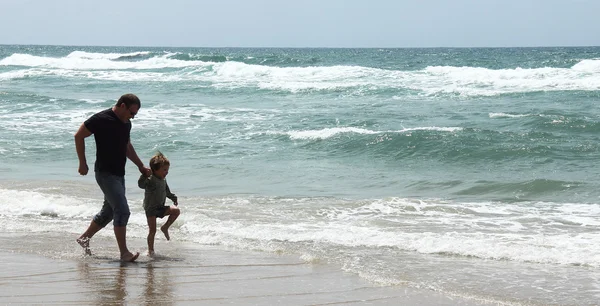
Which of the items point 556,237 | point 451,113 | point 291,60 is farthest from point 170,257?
point 291,60

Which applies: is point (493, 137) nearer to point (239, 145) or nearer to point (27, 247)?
point (239, 145)

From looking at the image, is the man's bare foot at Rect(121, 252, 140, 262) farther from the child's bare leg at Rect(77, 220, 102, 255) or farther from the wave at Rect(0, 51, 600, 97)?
the wave at Rect(0, 51, 600, 97)

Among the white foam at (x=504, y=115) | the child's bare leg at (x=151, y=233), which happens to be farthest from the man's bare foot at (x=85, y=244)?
the white foam at (x=504, y=115)

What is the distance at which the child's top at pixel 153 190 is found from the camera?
266 inches

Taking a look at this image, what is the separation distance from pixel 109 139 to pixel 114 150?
114 mm

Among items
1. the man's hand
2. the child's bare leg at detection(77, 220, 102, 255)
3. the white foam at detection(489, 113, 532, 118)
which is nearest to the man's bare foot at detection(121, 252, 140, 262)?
the child's bare leg at detection(77, 220, 102, 255)

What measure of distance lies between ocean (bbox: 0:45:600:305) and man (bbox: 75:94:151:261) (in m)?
1.32

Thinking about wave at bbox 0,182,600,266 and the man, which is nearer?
the man

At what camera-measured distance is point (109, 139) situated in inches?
246

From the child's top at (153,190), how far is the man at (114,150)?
0.50 feet

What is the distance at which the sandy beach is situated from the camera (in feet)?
17.1

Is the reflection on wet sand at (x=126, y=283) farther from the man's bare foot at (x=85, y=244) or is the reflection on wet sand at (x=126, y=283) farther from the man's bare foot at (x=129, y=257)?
the man's bare foot at (x=85, y=244)

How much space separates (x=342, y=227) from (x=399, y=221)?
83 cm

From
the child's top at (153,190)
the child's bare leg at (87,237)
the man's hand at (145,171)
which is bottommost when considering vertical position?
the child's bare leg at (87,237)
